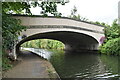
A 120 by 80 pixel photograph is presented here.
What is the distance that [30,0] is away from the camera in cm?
415

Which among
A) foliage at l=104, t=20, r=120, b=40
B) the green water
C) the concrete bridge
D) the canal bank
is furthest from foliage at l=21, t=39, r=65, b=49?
the canal bank

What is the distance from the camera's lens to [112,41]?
2078 cm

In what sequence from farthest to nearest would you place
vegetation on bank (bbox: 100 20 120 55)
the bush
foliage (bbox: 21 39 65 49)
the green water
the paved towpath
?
1. foliage (bbox: 21 39 65 49)
2. vegetation on bank (bbox: 100 20 120 55)
3. the bush
4. the green water
5. the paved towpath

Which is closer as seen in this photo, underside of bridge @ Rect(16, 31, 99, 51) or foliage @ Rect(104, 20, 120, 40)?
Result: foliage @ Rect(104, 20, 120, 40)

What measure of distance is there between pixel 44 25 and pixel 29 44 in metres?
41.0

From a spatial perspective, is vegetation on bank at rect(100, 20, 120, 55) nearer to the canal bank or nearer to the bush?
the bush

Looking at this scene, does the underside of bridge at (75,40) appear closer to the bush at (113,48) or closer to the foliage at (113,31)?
the foliage at (113,31)

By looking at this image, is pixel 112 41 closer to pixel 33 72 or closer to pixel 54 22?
pixel 54 22

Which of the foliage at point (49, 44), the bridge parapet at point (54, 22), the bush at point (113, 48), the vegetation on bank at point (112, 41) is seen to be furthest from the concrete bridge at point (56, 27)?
the foliage at point (49, 44)

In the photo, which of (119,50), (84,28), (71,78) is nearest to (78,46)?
(84,28)

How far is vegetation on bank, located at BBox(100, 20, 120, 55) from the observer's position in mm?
19531

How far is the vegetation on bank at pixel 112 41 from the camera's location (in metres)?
19.5

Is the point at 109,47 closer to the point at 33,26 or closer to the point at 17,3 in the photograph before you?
the point at 33,26

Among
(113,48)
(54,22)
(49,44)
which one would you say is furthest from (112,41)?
(49,44)
